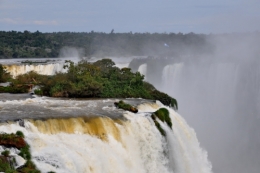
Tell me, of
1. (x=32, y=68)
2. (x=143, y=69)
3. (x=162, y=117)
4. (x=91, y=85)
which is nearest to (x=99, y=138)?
(x=162, y=117)

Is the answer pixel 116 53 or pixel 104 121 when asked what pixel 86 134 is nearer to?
pixel 104 121

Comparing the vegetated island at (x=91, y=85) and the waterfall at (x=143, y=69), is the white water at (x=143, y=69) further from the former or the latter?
the vegetated island at (x=91, y=85)

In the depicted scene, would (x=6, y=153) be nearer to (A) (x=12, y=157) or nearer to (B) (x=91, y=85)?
(A) (x=12, y=157)

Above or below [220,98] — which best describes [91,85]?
above

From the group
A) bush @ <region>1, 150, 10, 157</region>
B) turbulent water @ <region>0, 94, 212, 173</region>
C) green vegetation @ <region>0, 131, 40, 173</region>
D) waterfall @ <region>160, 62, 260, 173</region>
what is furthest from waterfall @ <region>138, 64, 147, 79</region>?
bush @ <region>1, 150, 10, 157</region>

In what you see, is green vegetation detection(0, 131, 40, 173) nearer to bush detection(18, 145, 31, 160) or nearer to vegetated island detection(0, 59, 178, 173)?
bush detection(18, 145, 31, 160)

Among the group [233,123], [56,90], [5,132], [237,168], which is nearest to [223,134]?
[233,123]

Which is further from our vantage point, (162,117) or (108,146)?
(162,117)
